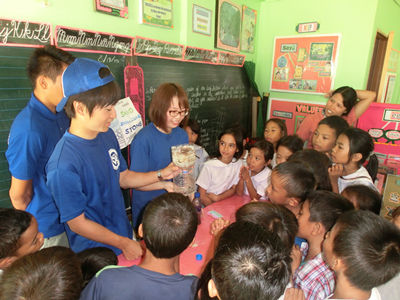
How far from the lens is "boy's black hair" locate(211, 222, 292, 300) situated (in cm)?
72

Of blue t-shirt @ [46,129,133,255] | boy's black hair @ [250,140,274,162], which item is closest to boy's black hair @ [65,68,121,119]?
blue t-shirt @ [46,129,133,255]

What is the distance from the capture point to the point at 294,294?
1.11 meters

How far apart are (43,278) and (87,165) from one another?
1.73 ft

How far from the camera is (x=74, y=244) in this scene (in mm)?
1302

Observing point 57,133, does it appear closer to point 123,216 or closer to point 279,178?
point 123,216

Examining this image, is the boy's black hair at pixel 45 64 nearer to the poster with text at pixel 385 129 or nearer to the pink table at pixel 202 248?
the pink table at pixel 202 248

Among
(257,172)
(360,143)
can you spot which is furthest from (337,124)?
(257,172)

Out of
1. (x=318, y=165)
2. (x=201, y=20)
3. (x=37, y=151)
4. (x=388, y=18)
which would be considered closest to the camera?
(x=37, y=151)

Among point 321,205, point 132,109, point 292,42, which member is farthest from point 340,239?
point 292,42

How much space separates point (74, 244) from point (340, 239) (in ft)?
4.32

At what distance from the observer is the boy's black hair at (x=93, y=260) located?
115 cm

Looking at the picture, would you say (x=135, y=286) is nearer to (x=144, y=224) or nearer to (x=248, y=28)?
(x=144, y=224)

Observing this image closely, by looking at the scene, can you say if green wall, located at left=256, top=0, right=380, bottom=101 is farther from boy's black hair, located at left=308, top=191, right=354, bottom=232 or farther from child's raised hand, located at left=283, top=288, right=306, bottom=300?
child's raised hand, located at left=283, top=288, right=306, bottom=300

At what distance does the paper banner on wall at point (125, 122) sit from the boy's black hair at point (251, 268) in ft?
6.40
